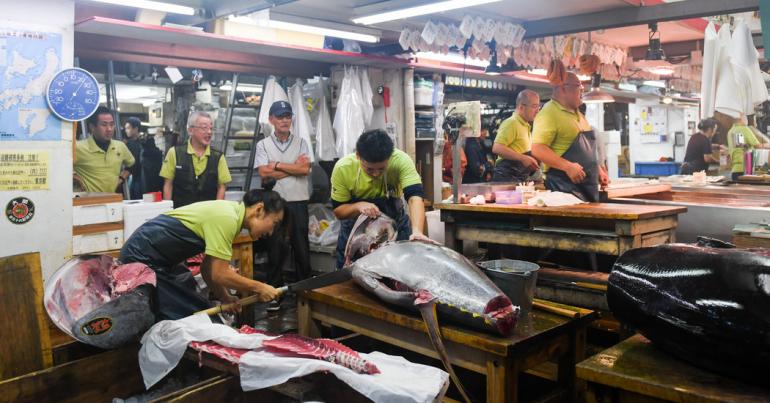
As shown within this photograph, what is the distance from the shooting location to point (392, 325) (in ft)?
10.3

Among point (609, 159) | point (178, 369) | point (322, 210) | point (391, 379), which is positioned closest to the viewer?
point (391, 379)

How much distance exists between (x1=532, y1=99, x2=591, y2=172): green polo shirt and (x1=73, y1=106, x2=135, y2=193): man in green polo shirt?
4.35 meters

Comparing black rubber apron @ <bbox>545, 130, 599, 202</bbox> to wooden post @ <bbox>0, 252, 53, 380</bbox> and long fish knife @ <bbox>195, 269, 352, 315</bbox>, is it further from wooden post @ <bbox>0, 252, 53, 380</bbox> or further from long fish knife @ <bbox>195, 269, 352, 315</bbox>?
wooden post @ <bbox>0, 252, 53, 380</bbox>

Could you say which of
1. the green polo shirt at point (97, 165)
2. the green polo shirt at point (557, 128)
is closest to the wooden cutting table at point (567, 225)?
the green polo shirt at point (557, 128)

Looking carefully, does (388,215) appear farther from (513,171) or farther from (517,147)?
(517,147)

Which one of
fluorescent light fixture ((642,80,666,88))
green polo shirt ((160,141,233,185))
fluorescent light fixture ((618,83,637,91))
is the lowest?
green polo shirt ((160,141,233,185))

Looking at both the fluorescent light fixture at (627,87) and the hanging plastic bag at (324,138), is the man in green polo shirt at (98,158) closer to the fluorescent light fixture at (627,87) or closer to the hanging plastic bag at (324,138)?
the hanging plastic bag at (324,138)

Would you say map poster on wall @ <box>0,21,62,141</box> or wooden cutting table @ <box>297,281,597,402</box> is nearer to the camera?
wooden cutting table @ <box>297,281,597,402</box>

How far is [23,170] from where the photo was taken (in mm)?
4574

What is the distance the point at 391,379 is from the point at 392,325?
68 cm

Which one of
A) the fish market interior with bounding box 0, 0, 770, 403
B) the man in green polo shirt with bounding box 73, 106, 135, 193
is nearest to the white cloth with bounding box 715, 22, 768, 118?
the fish market interior with bounding box 0, 0, 770, 403

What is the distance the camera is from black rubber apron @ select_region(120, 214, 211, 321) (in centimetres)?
384

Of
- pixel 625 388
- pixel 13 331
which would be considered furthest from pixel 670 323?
pixel 13 331

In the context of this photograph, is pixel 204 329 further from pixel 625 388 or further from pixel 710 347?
pixel 710 347
